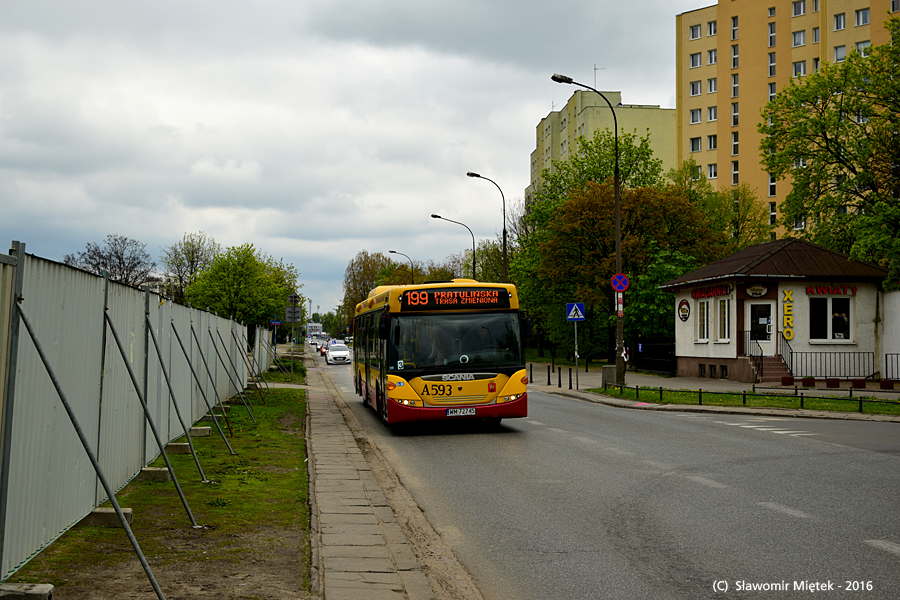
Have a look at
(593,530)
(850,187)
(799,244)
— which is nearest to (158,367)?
(593,530)

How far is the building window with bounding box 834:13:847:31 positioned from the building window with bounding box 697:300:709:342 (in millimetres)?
47758

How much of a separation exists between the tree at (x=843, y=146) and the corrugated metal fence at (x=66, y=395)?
106 ft

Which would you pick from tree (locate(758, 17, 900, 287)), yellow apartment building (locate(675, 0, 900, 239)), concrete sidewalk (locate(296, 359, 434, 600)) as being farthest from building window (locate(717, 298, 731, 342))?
yellow apartment building (locate(675, 0, 900, 239))

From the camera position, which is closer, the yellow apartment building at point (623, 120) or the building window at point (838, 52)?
the building window at point (838, 52)

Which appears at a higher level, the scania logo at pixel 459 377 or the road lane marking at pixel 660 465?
the scania logo at pixel 459 377

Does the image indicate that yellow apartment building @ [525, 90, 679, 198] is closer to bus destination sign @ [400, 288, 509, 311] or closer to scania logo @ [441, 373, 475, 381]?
bus destination sign @ [400, 288, 509, 311]

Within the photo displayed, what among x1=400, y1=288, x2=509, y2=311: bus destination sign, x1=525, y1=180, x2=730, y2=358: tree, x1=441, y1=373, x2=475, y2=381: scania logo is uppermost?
x1=525, y1=180, x2=730, y2=358: tree

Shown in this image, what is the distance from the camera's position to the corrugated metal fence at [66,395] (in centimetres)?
501

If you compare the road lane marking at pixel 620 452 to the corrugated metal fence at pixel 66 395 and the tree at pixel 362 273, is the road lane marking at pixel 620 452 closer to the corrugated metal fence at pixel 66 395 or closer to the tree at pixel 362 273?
the corrugated metal fence at pixel 66 395

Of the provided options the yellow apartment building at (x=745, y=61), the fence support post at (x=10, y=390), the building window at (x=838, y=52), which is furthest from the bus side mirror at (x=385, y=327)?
the building window at (x=838, y=52)

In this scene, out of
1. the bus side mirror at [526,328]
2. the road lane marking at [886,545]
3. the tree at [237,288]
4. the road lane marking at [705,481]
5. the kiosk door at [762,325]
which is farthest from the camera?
the tree at [237,288]

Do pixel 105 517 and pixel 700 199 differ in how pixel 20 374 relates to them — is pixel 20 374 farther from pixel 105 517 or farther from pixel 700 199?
pixel 700 199

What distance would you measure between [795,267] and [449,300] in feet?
68.5

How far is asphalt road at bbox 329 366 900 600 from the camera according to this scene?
587 centimetres
